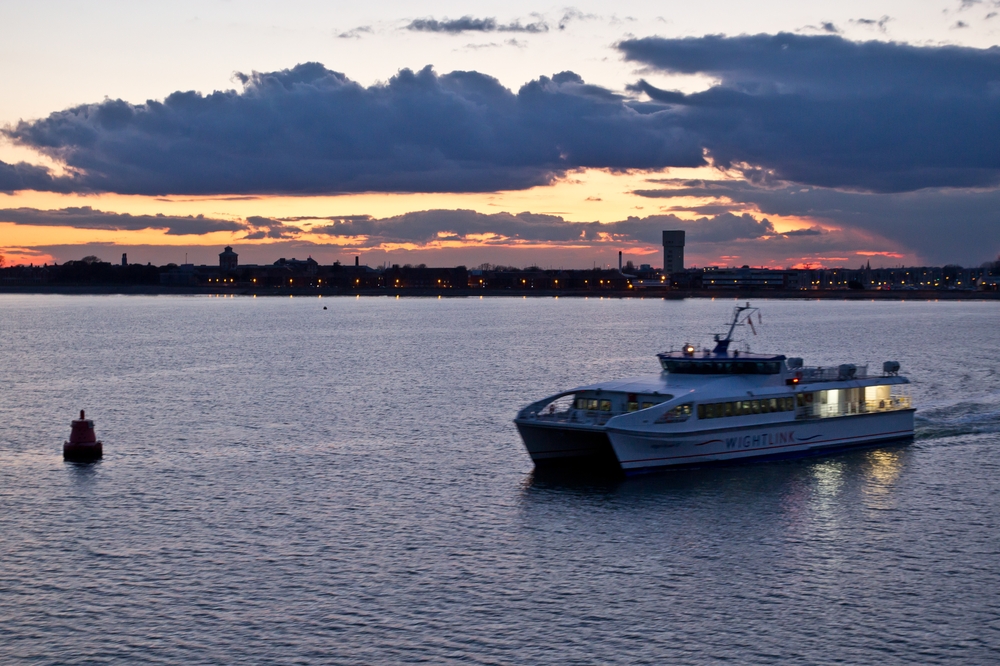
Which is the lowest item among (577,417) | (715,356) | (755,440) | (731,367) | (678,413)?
(755,440)

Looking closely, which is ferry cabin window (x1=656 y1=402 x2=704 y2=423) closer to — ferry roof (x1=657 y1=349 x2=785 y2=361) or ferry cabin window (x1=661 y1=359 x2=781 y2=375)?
ferry roof (x1=657 y1=349 x2=785 y2=361)

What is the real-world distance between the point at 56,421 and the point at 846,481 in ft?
147

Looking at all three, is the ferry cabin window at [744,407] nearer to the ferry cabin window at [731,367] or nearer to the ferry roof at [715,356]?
the ferry cabin window at [731,367]

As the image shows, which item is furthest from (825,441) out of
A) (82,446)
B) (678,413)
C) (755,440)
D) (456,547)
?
(82,446)

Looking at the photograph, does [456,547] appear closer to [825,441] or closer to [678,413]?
[678,413]

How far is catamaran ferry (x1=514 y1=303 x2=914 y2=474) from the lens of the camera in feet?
140

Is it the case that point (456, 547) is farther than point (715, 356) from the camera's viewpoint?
No

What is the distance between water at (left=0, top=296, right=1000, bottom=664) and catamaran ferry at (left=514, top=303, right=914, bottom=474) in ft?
4.02

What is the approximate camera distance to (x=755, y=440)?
45.8 meters

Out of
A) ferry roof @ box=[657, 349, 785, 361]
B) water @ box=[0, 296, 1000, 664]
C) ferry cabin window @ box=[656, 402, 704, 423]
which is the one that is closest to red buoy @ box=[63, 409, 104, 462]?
water @ box=[0, 296, 1000, 664]

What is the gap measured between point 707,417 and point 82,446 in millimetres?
28846

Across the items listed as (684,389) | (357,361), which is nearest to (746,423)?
(684,389)

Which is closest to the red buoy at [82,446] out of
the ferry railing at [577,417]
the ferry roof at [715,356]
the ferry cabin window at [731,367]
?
the ferry railing at [577,417]

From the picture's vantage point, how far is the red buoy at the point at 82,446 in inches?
1842
